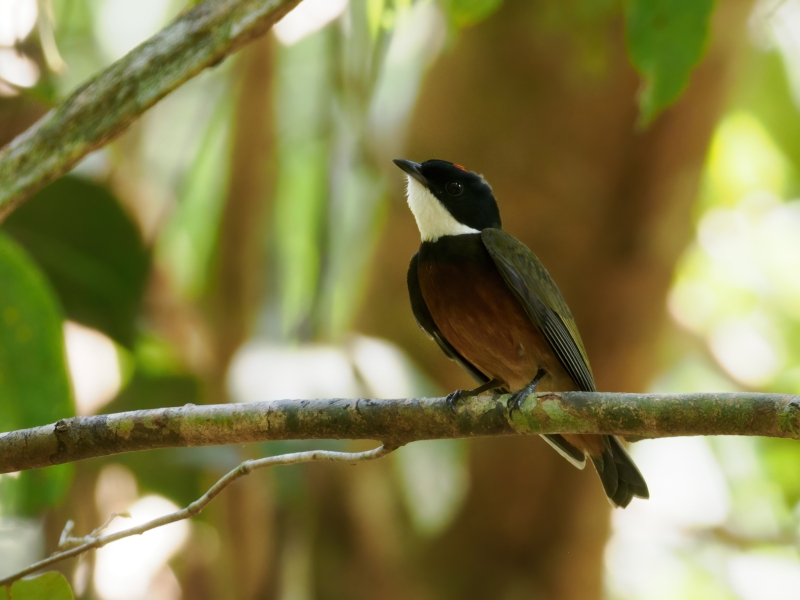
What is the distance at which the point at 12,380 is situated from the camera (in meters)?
2.88

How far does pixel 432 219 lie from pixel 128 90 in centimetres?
158

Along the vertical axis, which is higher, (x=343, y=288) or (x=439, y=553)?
(x=343, y=288)

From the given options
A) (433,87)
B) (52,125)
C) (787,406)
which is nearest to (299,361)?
(433,87)

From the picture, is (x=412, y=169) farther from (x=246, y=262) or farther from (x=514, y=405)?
(x=514, y=405)

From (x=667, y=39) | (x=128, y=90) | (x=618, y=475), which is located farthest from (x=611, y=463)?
(x=128, y=90)

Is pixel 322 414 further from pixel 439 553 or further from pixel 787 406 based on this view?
pixel 439 553

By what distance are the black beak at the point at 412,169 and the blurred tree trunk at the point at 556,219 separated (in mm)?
1322

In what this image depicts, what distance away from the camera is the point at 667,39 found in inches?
91.0

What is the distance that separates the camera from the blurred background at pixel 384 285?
4316 millimetres

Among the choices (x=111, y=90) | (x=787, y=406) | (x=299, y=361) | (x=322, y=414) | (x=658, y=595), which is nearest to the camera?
(x=787, y=406)

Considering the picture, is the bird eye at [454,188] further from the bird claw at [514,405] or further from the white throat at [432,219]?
the bird claw at [514,405]

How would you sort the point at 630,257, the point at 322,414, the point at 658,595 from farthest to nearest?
the point at 658,595 < the point at 630,257 < the point at 322,414

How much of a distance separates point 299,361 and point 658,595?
13.3 ft


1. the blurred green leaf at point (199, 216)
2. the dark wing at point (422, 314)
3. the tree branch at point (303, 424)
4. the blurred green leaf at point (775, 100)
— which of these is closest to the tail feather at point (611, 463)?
the dark wing at point (422, 314)
